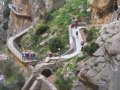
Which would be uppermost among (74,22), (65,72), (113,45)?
(113,45)

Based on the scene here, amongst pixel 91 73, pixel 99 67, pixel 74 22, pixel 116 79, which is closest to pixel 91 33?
pixel 74 22

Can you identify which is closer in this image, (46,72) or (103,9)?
(46,72)

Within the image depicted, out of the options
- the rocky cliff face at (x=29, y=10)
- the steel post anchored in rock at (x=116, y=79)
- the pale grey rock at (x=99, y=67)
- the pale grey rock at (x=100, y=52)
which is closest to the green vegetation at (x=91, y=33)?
the pale grey rock at (x=100, y=52)

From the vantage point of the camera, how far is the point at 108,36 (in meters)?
21.4

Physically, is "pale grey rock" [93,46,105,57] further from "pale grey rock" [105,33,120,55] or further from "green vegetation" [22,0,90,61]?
"green vegetation" [22,0,90,61]

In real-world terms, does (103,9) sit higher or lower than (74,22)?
higher

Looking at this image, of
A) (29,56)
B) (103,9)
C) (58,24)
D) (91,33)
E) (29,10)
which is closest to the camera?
(91,33)

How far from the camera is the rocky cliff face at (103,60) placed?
1966cm

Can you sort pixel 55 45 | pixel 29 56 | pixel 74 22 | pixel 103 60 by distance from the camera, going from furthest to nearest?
1. pixel 74 22
2. pixel 55 45
3. pixel 29 56
4. pixel 103 60

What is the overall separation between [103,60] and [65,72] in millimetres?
8923

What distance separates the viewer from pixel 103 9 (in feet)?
130

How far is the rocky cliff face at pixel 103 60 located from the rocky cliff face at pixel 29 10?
103ft

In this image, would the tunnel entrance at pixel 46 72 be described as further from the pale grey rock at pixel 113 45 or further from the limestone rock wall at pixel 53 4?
the limestone rock wall at pixel 53 4

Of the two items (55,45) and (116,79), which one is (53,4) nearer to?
(55,45)
